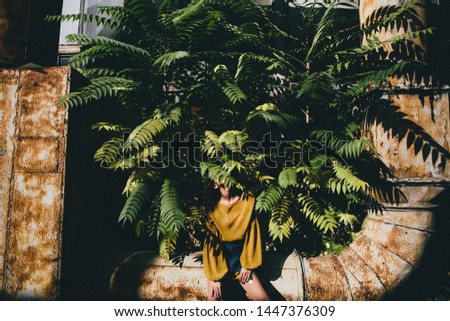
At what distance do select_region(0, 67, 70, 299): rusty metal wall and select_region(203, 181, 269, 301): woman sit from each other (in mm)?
1707

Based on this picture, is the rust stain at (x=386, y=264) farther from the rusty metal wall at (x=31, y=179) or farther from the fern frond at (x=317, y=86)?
the rusty metal wall at (x=31, y=179)

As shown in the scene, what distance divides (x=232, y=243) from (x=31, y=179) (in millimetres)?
2387

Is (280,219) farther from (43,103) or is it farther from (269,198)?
(43,103)

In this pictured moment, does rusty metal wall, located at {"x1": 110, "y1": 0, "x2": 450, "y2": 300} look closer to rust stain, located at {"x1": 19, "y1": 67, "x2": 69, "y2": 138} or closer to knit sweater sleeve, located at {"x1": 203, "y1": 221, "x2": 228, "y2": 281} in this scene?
knit sweater sleeve, located at {"x1": 203, "y1": 221, "x2": 228, "y2": 281}

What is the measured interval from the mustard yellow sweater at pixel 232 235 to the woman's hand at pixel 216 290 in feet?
0.21

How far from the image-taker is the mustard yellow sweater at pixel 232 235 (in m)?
3.20

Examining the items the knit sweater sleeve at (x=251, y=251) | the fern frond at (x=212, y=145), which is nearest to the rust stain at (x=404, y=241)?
the knit sweater sleeve at (x=251, y=251)

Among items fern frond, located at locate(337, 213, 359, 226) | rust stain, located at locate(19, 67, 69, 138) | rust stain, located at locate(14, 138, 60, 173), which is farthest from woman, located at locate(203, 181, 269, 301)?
rust stain, located at locate(19, 67, 69, 138)

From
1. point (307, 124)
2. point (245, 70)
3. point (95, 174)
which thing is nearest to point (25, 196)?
point (95, 174)

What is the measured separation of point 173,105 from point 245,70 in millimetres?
1020

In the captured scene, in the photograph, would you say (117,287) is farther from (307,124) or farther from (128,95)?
(307,124)

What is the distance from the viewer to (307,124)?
3.89 meters

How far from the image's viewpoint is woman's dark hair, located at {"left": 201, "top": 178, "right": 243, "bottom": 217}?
134 inches
